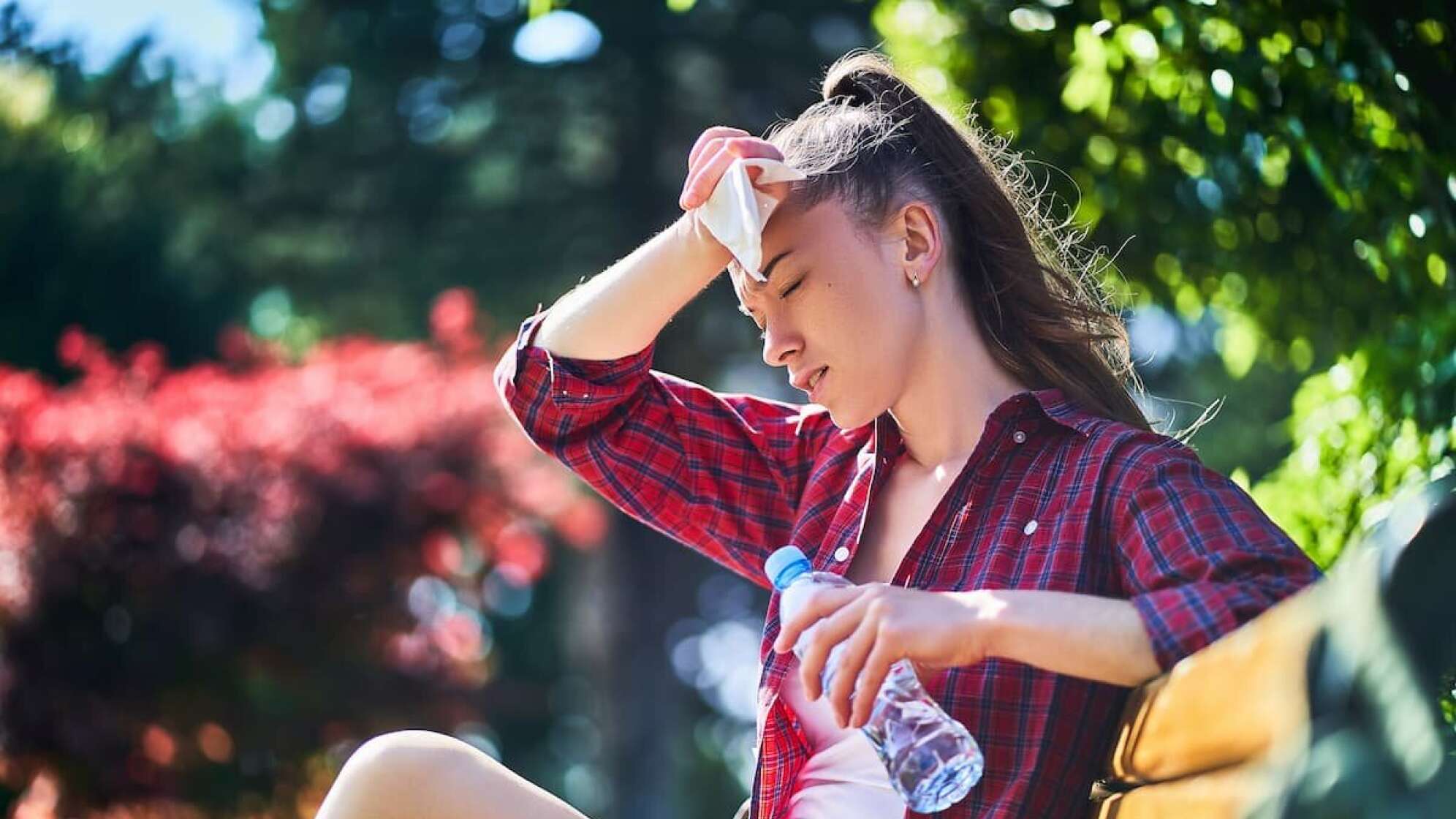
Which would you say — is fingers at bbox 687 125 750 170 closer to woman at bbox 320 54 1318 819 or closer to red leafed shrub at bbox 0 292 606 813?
woman at bbox 320 54 1318 819

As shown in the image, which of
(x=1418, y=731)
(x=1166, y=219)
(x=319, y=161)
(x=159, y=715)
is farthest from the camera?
(x=319, y=161)

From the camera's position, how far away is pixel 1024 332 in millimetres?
1971

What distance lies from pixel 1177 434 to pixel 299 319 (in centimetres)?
1045

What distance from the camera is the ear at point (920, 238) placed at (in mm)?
1901

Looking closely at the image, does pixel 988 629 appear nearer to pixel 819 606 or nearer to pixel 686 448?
pixel 819 606

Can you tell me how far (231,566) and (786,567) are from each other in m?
4.08

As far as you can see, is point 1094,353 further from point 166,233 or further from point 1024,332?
point 166,233

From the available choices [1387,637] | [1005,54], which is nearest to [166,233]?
[1005,54]

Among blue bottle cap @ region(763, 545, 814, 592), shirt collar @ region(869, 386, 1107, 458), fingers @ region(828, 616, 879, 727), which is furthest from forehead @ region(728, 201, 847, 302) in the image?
fingers @ region(828, 616, 879, 727)

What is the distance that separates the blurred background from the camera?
8.09 ft

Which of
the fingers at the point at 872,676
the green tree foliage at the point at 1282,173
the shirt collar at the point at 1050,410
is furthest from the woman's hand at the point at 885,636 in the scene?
the green tree foliage at the point at 1282,173

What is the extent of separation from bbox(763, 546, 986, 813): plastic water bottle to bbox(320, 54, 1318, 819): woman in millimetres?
23

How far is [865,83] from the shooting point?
6.78 feet

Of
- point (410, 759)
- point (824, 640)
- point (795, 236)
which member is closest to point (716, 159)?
point (795, 236)
